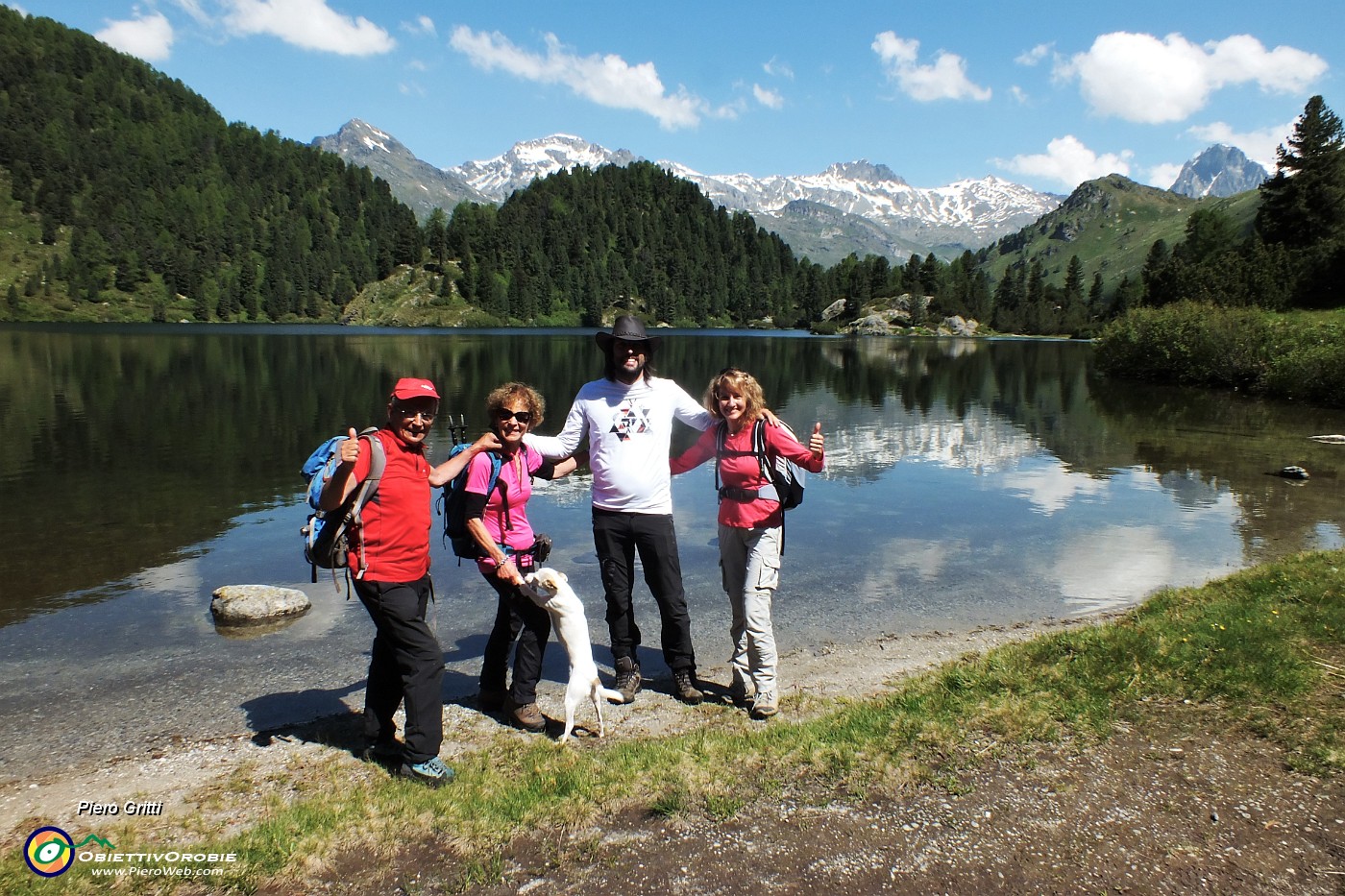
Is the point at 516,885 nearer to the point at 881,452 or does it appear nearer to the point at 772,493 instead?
the point at 772,493

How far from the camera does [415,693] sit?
19.8ft

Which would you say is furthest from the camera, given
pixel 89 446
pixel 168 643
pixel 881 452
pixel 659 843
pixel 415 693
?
pixel 881 452

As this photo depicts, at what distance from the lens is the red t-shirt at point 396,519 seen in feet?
19.0

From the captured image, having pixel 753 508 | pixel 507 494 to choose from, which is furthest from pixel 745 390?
pixel 507 494

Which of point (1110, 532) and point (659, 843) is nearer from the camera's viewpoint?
point (659, 843)

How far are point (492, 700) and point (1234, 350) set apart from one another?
195 ft

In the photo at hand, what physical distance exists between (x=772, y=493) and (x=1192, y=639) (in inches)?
177

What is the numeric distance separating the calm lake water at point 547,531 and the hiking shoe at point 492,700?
3.68ft

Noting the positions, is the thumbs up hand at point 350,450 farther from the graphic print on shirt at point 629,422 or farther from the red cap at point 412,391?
the graphic print on shirt at point 629,422

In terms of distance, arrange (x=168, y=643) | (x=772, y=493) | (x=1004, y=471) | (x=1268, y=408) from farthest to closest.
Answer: (x=1268, y=408) → (x=1004, y=471) → (x=168, y=643) → (x=772, y=493)

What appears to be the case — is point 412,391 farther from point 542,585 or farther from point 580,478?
point 580,478

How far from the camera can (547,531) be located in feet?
52.5

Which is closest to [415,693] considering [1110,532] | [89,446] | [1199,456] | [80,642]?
[80,642]

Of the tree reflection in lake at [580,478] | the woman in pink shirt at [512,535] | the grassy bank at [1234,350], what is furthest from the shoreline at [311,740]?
the grassy bank at [1234,350]
